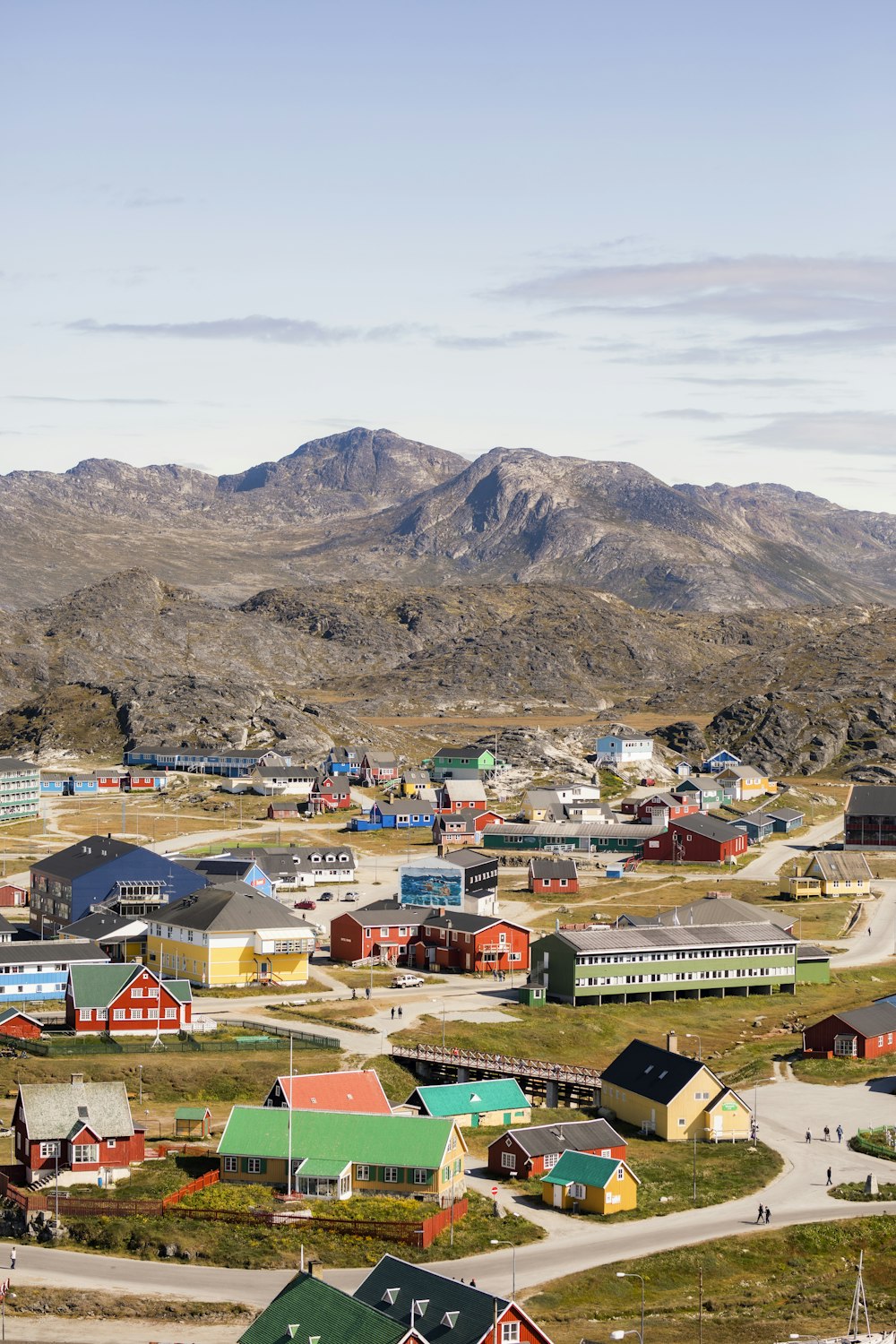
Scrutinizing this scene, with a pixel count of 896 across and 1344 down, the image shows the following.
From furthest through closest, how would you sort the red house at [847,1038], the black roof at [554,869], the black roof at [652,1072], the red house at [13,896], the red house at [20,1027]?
the black roof at [554,869] → the red house at [13,896] → the red house at [847,1038] → the red house at [20,1027] → the black roof at [652,1072]

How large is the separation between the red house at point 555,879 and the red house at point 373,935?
27904 mm

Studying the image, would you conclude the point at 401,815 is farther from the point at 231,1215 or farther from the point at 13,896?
the point at 231,1215

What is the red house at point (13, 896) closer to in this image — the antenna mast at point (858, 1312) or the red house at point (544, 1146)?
the red house at point (544, 1146)

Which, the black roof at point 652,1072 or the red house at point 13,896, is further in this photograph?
the red house at point 13,896

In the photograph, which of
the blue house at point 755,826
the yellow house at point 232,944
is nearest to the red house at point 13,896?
the yellow house at point 232,944

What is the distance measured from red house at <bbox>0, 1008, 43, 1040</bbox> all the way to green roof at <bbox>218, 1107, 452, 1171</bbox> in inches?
875

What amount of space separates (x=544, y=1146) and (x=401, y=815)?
10601cm

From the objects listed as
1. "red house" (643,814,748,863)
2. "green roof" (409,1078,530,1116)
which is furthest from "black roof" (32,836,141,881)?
"red house" (643,814,748,863)

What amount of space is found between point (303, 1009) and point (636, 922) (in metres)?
27.1

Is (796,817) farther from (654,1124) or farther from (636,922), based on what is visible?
(654,1124)

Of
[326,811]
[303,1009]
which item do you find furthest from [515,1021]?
[326,811]

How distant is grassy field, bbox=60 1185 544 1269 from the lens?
58.0 meters

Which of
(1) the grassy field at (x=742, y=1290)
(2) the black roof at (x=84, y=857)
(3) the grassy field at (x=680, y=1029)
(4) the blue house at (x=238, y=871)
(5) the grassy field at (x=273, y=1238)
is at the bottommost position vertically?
(3) the grassy field at (x=680, y=1029)

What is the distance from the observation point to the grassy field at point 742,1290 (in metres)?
52.8
